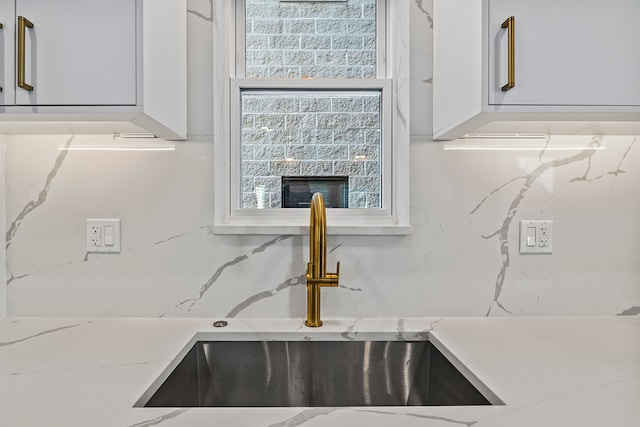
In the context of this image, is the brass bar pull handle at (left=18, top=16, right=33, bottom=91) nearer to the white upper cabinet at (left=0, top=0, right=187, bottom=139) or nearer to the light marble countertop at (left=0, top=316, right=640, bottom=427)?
the white upper cabinet at (left=0, top=0, right=187, bottom=139)

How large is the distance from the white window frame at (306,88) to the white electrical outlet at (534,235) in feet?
1.18

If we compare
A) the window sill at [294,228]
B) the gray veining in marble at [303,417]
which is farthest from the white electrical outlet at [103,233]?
the gray veining in marble at [303,417]

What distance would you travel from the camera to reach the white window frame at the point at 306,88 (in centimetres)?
126

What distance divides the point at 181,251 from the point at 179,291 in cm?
12

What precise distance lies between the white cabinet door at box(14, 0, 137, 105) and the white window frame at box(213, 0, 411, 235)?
36cm

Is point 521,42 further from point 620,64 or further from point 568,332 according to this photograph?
point 568,332

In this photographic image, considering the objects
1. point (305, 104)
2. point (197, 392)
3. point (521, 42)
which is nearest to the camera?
point (521, 42)

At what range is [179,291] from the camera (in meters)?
1.27

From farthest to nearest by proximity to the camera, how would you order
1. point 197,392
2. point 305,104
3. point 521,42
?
point 305,104 < point 197,392 < point 521,42

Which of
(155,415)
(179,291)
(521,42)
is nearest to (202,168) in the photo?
(179,291)

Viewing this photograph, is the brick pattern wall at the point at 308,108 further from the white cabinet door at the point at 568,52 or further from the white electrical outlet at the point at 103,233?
the white cabinet door at the point at 568,52

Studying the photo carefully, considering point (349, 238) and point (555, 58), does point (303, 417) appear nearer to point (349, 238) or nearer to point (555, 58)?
point (349, 238)

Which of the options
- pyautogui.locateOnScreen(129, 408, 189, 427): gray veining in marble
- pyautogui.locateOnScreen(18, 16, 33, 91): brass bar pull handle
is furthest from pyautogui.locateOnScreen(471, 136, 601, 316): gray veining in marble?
pyautogui.locateOnScreen(18, 16, 33, 91): brass bar pull handle

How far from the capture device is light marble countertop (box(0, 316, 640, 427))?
2.28 feet
